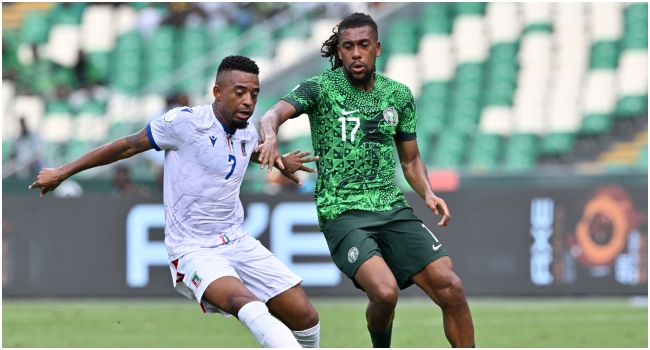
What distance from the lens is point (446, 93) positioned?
2017 cm

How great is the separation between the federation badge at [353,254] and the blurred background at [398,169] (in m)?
2.78

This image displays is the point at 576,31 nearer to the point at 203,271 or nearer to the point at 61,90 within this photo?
the point at 61,90

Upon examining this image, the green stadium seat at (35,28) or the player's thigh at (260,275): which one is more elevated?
the green stadium seat at (35,28)

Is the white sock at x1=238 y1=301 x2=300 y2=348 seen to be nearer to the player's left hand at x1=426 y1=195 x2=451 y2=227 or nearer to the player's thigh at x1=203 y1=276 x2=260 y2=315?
the player's thigh at x1=203 y1=276 x2=260 y2=315

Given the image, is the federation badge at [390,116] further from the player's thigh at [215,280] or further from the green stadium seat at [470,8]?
the green stadium seat at [470,8]

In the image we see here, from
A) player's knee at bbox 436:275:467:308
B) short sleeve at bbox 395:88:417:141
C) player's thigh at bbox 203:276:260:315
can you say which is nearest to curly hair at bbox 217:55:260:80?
short sleeve at bbox 395:88:417:141

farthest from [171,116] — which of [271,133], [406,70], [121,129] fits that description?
[406,70]

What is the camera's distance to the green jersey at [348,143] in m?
7.02

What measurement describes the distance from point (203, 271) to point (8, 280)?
7685 millimetres

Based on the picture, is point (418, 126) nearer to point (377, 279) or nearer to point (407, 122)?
point (407, 122)

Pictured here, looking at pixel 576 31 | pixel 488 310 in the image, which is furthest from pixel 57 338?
pixel 576 31

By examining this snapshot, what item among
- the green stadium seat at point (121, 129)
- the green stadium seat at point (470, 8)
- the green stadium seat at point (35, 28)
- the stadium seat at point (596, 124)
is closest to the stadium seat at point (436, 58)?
the green stadium seat at point (470, 8)

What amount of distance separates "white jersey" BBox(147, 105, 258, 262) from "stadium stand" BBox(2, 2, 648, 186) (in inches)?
419

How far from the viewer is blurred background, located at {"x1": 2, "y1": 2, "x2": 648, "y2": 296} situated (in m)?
13.3
